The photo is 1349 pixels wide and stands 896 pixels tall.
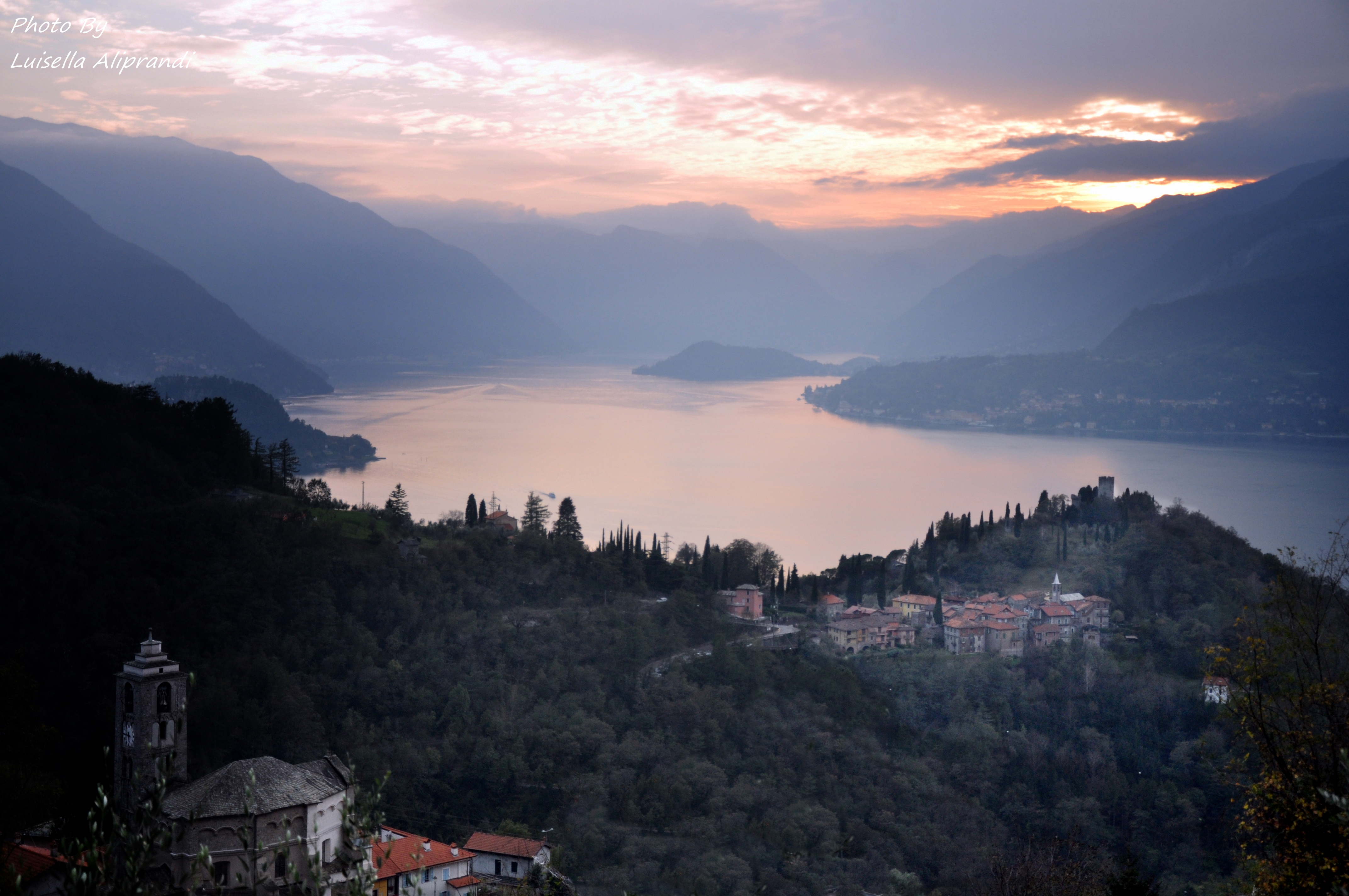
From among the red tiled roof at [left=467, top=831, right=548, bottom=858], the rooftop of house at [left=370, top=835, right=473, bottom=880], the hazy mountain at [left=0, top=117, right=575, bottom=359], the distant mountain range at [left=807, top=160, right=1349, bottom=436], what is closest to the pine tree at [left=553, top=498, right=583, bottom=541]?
the red tiled roof at [left=467, top=831, right=548, bottom=858]

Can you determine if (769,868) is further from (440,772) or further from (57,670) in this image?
(57,670)

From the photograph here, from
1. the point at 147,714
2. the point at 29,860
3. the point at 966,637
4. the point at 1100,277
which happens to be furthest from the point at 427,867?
the point at 1100,277

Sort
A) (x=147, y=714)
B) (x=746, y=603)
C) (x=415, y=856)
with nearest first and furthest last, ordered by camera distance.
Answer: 1. (x=147, y=714)
2. (x=415, y=856)
3. (x=746, y=603)

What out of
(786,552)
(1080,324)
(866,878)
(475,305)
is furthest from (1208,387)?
(475,305)

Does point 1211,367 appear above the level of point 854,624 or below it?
above

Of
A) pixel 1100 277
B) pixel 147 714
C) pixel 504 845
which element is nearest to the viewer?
pixel 147 714

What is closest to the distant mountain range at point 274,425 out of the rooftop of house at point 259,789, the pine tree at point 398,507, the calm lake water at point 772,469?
the calm lake water at point 772,469

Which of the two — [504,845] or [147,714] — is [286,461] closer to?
[504,845]
